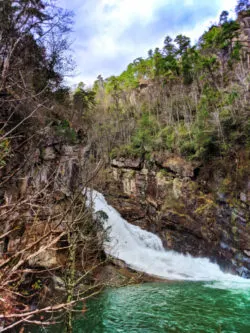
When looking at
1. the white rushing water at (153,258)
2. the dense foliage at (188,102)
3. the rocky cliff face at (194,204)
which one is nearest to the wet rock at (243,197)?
the rocky cliff face at (194,204)

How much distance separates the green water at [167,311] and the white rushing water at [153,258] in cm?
238

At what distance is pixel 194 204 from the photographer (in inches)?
640

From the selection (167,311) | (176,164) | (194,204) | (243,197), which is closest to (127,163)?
(176,164)

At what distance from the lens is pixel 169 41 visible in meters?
29.8

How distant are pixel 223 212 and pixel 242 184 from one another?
209 cm

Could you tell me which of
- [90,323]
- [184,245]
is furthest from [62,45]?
[184,245]

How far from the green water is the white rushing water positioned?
238 cm

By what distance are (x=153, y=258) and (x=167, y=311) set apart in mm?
7133

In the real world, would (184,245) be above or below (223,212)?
below

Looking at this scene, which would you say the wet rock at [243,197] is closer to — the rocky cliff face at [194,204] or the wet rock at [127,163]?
the rocky cliff face at [194,204]

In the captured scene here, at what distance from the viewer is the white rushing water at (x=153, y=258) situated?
1317cm

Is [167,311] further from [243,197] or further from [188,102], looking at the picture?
[188,102]

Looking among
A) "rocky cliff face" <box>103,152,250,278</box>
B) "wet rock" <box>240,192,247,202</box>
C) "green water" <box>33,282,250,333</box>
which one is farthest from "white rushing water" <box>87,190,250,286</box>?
"wet rock" <box>240,192,247,202</box>

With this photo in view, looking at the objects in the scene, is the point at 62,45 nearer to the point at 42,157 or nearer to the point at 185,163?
the point at 42,157
